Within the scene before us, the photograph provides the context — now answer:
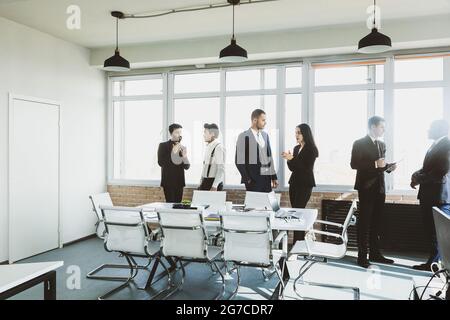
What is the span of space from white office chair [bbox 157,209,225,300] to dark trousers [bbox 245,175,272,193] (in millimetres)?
1844

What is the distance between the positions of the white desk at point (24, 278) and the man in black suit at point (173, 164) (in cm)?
350

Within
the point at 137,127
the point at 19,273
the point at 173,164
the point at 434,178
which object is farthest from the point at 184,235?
the point at 137,127

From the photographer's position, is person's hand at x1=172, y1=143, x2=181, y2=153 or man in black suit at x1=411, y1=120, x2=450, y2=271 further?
person's hand at x1=172, y1=143, x2=181, y2=153

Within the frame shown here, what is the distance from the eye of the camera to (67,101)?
6199 millimetres

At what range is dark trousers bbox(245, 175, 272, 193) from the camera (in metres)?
5.43

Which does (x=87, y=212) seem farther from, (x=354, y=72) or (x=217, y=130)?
(x=354, y=72)

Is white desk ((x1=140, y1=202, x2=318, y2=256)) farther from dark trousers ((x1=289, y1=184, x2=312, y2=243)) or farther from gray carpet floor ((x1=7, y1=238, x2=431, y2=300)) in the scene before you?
dark trousers ((x1=289, y1=184, x2=312, y2=243))

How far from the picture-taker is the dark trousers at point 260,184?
543 centimetres

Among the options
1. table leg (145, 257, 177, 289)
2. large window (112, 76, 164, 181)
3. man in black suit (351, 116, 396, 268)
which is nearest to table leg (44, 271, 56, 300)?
table leg (145, 257, 177, 289)

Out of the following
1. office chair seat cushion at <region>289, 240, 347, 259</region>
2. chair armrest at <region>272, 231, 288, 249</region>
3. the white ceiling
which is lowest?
office chair seat cushion at <region>289, 240, 347, 259</region>

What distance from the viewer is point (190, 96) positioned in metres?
6.66

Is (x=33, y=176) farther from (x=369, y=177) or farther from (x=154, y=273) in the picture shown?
(x=369, y=177)

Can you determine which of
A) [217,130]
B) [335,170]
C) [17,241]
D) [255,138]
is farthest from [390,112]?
[17,241]
